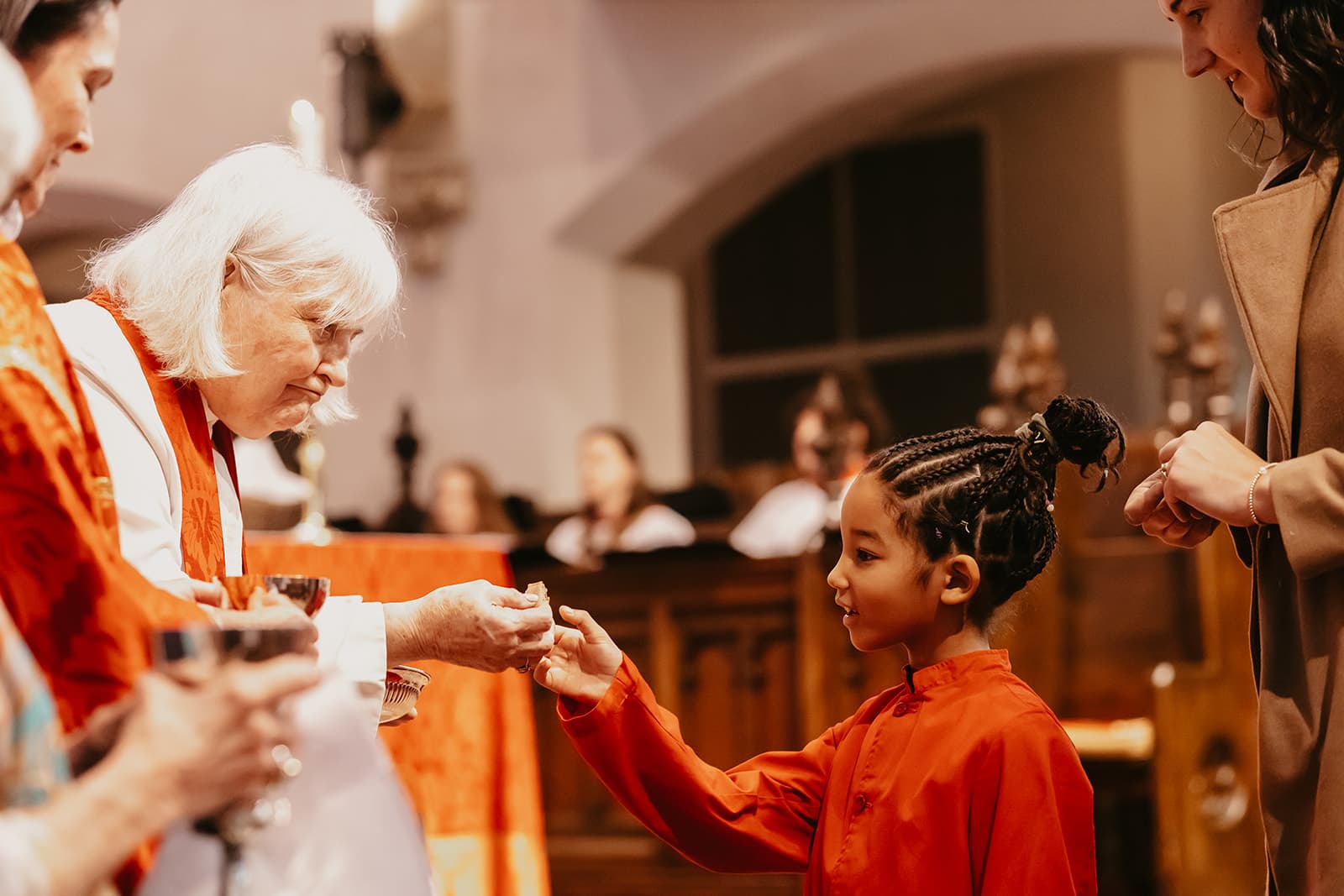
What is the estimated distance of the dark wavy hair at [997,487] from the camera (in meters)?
2.21

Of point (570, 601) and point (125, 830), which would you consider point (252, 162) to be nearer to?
point (125, 830)

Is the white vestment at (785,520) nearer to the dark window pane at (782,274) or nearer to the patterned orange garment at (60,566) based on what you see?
the dark window pane at (782,274)

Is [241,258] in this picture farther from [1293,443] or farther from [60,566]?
[1293,443]

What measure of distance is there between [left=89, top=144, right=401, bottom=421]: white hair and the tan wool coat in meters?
1.23

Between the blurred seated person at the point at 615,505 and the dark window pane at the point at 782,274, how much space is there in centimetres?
489

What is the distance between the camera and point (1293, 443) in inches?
78.5


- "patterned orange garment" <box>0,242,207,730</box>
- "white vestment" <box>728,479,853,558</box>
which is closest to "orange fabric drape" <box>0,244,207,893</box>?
"patterned orange garment" <box>0,242,207,730</box>

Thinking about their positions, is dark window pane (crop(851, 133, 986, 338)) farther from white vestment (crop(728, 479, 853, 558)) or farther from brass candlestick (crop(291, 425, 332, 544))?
brass candlestick (crop(291, 425, 332, 544))

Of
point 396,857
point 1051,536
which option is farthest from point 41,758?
point 1051,536

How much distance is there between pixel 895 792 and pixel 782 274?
10392mm

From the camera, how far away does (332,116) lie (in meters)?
9.53

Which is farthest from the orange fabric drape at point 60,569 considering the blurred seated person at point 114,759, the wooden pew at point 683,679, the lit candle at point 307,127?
the wooden pew at point 683,679

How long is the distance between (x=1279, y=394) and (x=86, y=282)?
68.8 inches

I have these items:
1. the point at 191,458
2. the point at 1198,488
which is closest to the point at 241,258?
the point at 191,458
